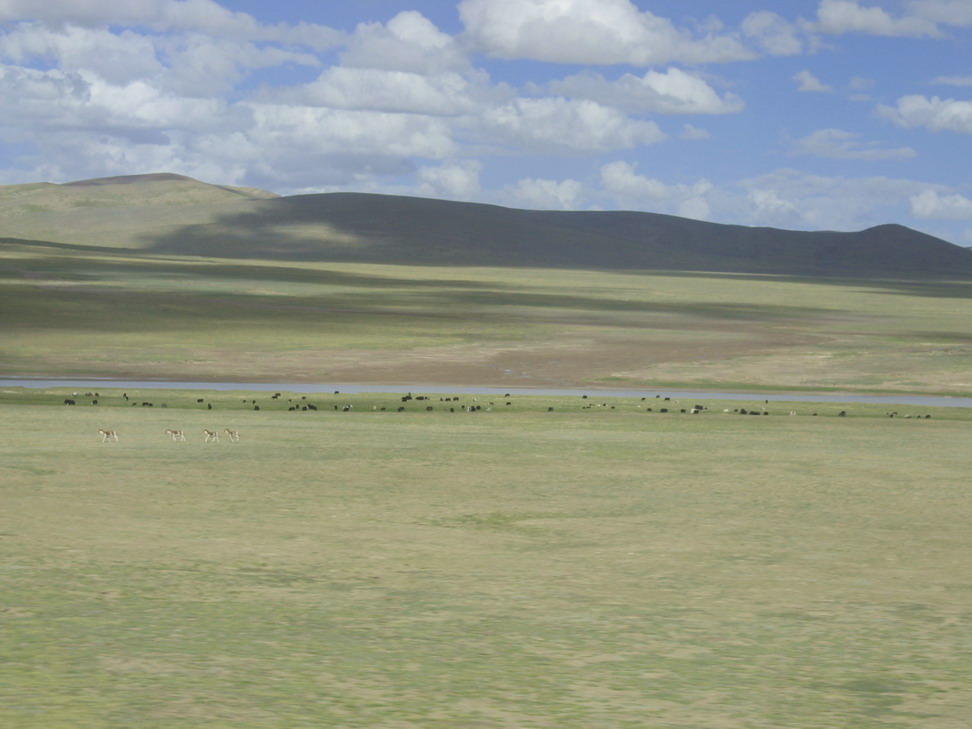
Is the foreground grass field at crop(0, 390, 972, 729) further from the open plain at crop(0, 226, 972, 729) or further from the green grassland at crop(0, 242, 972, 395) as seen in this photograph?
the green grassland at crop(0, 242, 972, 395)

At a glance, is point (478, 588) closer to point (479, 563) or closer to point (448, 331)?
point (479, 563)

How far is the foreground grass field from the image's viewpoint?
9.42 meters

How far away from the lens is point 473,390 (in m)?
52.5

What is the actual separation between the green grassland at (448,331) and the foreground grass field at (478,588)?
28.6m

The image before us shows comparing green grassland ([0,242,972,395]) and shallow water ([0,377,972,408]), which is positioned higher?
green grassland ([0,242,972,395])

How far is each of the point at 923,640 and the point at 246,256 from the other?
6655 inches

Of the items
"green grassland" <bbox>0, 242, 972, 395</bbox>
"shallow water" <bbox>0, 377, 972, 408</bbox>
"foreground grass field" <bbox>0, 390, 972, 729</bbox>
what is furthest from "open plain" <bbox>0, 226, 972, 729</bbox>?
"green grassland" <bbox>0, 242, 972, 395</bbox>

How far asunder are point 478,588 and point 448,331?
60.8 metres

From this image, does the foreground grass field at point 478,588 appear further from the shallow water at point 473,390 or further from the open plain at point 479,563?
the shallow water at point 473,390

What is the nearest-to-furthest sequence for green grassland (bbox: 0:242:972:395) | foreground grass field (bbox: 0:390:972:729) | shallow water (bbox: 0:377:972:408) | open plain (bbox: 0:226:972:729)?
foreground grass field (bbox: 0:390:972:729) → open plain (bbox: 0:226:972:729) → shallow water (bbox: 0:377:972:408) → green grassland (bbox: 0:242:972:395)

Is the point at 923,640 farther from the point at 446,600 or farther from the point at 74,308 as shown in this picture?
the point at 74,308

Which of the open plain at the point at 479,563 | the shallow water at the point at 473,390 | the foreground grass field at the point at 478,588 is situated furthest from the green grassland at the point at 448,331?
the foreground grass field at the point at 478,588

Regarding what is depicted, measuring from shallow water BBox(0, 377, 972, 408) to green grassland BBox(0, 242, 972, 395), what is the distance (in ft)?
6.25

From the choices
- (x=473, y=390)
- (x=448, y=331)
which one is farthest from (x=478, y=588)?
(x=448, y=331)
